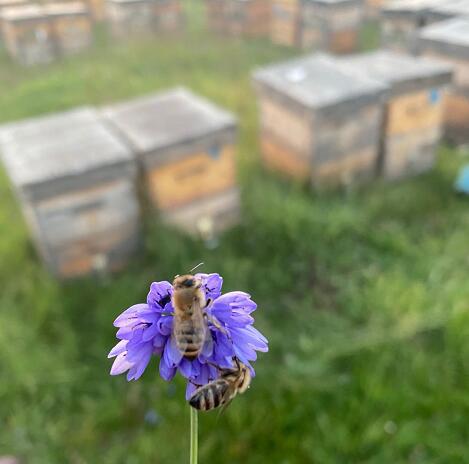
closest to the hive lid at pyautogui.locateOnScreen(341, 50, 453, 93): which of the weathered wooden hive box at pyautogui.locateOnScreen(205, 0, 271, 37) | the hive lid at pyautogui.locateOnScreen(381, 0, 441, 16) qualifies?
the hive lid at pyautogui.locateOnScreen(381, 0, 441, 16)

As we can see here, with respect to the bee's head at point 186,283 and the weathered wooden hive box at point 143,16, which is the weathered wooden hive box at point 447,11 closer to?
the weathered wooden hive box at point 143,16

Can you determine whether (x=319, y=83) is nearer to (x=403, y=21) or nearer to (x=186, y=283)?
(x=403, y=21)

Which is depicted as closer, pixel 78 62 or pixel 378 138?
pixel 378 138

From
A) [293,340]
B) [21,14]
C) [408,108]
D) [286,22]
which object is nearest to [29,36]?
[21,14]

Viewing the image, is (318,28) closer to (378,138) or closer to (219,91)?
(219,91)

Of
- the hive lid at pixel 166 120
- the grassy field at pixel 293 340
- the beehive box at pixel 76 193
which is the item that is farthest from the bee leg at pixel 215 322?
the hive lid at pixel 166 120

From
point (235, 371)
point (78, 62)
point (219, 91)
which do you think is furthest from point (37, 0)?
point (235, 371)
